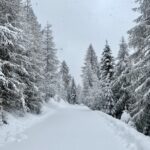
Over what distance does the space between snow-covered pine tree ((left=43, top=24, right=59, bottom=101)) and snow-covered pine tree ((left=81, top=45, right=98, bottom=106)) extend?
66.3ft

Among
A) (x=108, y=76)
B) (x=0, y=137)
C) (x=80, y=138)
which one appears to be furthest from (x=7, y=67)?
(x=108, y=76)

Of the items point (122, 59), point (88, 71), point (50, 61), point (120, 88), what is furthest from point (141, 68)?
point (88, 71)

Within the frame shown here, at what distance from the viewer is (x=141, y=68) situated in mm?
13172

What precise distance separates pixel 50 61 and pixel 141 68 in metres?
25.1

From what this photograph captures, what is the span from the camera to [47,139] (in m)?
10.4

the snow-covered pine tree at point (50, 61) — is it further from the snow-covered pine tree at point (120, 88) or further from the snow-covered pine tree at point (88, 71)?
the snow-covered pine tree at point (88, 71)

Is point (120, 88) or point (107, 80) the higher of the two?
point (107, 80)

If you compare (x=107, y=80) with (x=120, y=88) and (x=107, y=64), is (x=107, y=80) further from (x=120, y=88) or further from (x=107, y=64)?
(x=120, y=88)

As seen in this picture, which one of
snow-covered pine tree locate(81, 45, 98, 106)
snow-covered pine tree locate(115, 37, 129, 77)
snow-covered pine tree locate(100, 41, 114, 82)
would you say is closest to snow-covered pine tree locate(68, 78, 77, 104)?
snow-covered pine tree locate(81, 45, 98, 106)

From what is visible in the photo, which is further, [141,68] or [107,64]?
[107,64]

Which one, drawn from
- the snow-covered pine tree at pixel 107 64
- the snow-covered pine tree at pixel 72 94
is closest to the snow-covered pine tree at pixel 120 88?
the snow-covered pine tree at pixel 107 64

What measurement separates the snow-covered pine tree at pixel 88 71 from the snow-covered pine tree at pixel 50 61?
20.2 metres

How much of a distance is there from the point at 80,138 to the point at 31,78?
10586 mm

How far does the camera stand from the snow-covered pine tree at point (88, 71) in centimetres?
6053
